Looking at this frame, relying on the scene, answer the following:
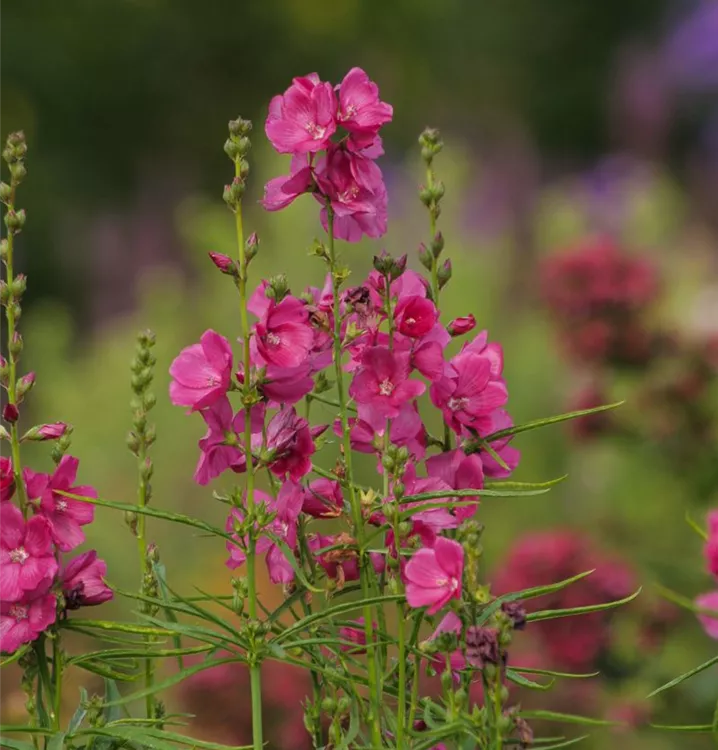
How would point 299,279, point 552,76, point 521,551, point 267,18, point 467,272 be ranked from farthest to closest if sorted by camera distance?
point 552,76 → point 267,18 → point 467,272 → point 299,279 → point 521,551

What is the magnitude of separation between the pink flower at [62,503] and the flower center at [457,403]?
238 millimetres

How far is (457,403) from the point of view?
0.86m

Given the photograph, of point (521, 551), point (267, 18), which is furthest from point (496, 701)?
point (267, 18)

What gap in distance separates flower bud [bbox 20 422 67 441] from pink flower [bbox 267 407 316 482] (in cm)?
14

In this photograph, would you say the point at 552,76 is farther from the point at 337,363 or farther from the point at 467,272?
the point at 337,363

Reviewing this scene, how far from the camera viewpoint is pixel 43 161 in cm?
1276

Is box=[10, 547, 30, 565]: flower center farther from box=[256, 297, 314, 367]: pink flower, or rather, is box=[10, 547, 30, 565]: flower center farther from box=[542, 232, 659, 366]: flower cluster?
box=[542, 232, 659, 366]: flower cluster

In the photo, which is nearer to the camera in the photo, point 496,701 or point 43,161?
point 496,701

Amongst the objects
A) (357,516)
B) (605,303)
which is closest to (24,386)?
(357,516)

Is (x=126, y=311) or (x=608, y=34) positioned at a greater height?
(x=608, y=34)

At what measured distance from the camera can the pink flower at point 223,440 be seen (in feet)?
2.78

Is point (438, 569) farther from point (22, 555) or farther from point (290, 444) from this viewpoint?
point (22, 555)

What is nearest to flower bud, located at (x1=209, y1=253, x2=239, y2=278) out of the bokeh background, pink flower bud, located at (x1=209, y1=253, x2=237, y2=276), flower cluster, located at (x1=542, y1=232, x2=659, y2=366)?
pink flower bud, located at (x1=209, y1=253, x2=237, y2=276)

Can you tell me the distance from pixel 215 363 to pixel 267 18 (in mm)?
13349
